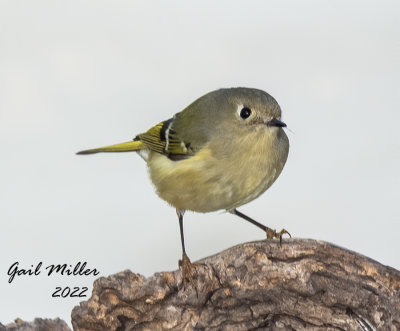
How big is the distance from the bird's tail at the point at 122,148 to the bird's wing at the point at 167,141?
0.03 metres

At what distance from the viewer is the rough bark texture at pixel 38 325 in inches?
110

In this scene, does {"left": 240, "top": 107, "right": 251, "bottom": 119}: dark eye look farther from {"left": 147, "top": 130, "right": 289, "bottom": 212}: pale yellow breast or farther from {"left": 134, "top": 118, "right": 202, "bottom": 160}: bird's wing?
{"left": 134, "top": 118, "right": 202, "bottom": 160}: bird's wing

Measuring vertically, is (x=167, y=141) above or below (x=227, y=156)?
above

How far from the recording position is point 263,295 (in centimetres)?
280

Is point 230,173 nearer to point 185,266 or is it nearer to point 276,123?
point 276,123

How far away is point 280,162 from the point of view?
10.1 feet

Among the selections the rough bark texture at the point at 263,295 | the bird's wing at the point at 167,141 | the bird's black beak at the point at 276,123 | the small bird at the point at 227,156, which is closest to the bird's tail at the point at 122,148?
the bird's wing at the point at 167,141

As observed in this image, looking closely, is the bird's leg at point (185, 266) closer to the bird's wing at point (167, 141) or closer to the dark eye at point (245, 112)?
the bird's wing at point (167, 141)

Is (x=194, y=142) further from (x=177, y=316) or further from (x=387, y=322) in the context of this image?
(x=387, y=322)

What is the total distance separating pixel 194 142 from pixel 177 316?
78cm

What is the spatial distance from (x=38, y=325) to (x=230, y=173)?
949mm

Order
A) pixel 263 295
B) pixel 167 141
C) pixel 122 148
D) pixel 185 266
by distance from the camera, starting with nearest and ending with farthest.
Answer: pixel 263 295
pixel 185 266
pixel 167 141
pixel 122 148

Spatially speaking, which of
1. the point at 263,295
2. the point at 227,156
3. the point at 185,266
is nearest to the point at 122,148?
the point at 227,156

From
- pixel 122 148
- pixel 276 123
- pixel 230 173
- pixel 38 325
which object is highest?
pixel 122 148
